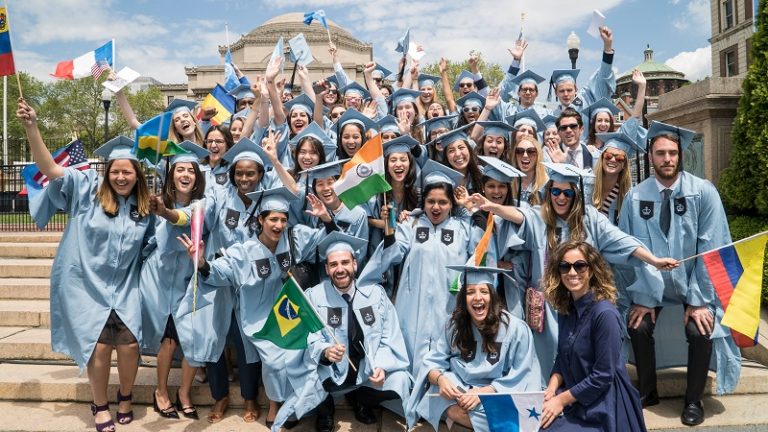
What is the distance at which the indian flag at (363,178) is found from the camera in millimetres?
4828

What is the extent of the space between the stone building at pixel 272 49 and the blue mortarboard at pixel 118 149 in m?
42.6

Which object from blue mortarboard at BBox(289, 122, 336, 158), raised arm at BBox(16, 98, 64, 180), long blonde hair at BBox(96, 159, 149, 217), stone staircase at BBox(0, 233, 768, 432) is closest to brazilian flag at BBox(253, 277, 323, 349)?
stone staircase at BBox(0, 233, 768, 432)

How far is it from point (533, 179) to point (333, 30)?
205 ft

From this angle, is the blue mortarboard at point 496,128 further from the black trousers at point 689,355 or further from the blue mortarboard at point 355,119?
the black trousers at point 689,355

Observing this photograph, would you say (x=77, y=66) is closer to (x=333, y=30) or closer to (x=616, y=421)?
(x=616, y=421)

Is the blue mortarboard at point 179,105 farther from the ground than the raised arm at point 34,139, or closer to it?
farther from the ground

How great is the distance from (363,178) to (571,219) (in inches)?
71.0

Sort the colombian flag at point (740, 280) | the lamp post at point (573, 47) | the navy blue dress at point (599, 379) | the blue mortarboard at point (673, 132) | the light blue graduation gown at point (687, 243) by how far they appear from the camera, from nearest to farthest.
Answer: the navy blue dress at point (599, 379), the colombian flag at point (740, 280), the light blue graduation gown at point (687, 243), the blue mortarboard at point (673, 132), the lamp post at point (573, 47)

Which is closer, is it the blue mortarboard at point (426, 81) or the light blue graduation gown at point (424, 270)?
the light blue graduation gown at point (424, 270)

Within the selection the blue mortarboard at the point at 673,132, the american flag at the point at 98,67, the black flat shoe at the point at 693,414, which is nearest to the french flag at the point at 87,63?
the american flag at the point at 98,67

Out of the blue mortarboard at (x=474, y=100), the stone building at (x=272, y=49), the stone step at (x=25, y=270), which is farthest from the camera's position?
the stone building at (x=272, y=49)

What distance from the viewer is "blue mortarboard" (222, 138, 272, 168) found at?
5105 mm

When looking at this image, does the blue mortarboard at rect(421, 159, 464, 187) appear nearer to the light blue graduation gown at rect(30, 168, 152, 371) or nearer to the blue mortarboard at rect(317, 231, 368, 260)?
the blue mortarboard at rect(317, 231, 368, 260)

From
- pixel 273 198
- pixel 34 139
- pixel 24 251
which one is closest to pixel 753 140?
pixel 273 198
